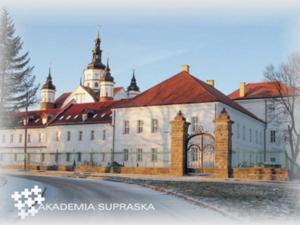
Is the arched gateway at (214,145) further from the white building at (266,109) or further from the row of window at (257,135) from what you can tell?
the white building at (266,109)

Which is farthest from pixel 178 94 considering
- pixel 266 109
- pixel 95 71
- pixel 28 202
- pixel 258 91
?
pixel 95 71

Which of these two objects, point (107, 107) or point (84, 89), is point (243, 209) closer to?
point (107, 107)

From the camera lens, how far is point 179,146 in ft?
83.2

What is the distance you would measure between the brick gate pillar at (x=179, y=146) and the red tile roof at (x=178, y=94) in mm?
11334

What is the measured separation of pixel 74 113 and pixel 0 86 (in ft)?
111

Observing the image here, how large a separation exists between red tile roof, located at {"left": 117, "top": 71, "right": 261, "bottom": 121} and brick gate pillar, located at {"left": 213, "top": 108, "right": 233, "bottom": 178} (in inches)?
476

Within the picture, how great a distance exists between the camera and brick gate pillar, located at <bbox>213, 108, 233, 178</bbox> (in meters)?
24.0

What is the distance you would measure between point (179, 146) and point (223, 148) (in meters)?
2.54

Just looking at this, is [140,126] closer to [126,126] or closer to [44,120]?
[126,126]

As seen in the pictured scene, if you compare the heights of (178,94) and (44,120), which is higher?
(178,94)

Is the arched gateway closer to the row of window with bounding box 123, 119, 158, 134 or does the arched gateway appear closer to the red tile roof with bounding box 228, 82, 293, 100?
the row of window with bounding box 123, 119, 158, 134

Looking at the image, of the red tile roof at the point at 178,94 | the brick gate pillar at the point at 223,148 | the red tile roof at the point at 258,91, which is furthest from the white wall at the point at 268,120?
the brick gate pillar at the point at 223,148

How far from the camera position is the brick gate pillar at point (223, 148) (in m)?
24.0

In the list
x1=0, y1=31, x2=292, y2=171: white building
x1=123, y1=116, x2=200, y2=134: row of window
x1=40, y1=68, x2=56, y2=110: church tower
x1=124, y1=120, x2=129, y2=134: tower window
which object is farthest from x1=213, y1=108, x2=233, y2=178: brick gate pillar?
x1=40, y1=68, x2=56, y2=110: church tower
